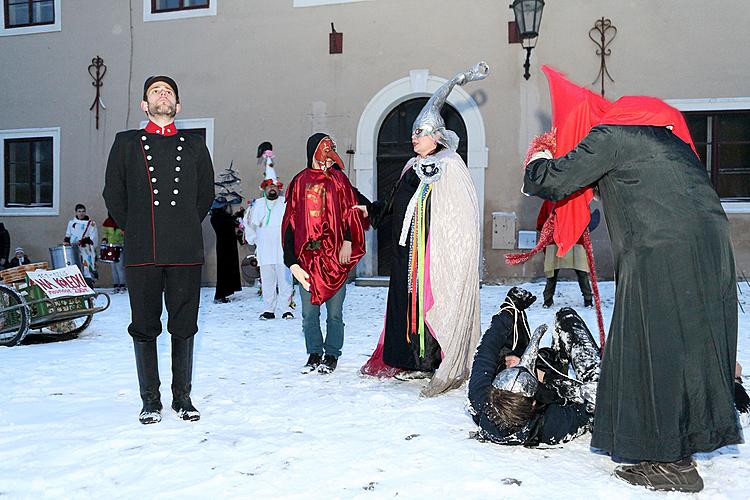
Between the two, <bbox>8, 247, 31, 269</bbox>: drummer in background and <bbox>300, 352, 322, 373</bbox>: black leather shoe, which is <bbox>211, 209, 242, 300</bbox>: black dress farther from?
<bbox>300, 352, 322, 373</bbox>: black leather shoe

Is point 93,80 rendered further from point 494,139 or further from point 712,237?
point 712,237

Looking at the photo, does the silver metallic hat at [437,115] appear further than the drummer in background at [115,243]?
No

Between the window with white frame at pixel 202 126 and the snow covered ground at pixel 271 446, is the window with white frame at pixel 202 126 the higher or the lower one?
the higher one

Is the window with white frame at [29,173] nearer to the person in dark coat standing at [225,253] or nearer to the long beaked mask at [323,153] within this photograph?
the person in dark coat standing at [225,253]

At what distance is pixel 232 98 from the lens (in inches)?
477

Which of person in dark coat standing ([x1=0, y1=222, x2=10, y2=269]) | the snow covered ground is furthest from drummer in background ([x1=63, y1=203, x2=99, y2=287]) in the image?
the snow covered ground

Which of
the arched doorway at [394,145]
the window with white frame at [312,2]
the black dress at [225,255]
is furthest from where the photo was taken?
the window with white frame at [312,2]

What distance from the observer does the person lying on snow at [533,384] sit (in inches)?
125

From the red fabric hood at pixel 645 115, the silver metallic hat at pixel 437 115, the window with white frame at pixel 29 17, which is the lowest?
the red fabric hood at pixel 645 115

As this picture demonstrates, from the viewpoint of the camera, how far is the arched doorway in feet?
37.7

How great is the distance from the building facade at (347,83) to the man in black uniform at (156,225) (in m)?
7.69

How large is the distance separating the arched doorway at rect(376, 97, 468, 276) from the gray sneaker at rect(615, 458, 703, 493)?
8.83 metres

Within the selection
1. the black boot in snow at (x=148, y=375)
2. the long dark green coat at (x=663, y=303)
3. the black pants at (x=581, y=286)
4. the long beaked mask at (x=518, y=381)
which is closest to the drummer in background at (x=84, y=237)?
the black pants at (x=581, y=286)

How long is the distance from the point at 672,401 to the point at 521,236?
8167mm
